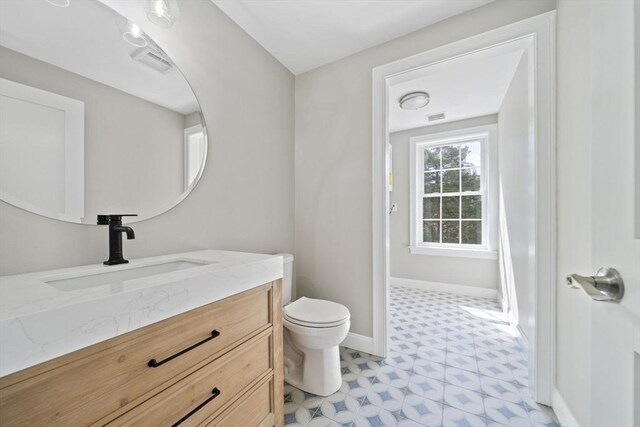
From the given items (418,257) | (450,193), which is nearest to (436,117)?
(450,193)

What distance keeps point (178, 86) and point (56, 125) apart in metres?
0.58

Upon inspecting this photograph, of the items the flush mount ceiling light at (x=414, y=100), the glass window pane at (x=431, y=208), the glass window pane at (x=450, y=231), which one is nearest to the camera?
the flush mount ceiling light at (x=414, y=100)

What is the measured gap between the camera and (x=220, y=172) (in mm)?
1558

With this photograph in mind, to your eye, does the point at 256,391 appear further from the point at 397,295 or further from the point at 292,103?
the point at 397,295

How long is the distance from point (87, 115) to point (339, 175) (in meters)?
1.55

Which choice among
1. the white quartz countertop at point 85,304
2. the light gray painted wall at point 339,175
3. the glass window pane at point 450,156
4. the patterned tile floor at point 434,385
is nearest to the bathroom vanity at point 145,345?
the white quartz countertop at point 85,304

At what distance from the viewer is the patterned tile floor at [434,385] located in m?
1.31

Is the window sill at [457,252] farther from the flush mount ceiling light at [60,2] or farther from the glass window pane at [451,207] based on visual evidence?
the flush mount ceiling light at [60,2]

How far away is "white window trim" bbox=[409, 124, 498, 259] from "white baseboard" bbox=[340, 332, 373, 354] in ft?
6.46

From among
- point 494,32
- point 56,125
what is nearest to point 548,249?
point 494,32

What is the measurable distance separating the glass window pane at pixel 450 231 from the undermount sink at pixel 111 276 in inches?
131

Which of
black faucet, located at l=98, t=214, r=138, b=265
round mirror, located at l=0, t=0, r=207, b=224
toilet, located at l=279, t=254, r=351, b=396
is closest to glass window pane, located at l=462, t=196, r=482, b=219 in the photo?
toilet, located at l=279, t=254, r=351, b=396

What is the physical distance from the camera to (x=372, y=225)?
192 centimetres

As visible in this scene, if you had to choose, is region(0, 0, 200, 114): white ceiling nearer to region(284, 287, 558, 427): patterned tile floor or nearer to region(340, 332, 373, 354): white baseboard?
region(284, 287, 558, 427): patterned tile floor
